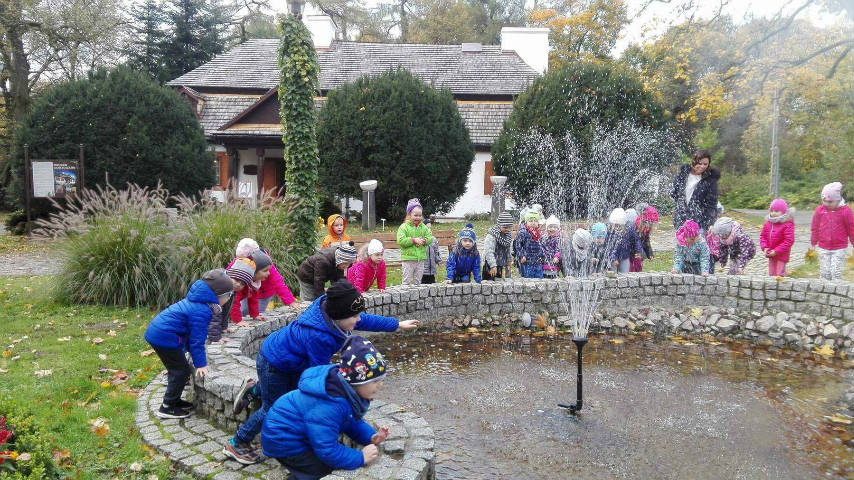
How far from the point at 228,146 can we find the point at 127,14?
13.3m

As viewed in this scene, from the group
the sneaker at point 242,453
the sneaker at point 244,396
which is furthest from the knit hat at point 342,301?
the sneaker at point 242,453

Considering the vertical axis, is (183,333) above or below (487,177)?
below

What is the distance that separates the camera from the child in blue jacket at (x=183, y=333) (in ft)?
15.8

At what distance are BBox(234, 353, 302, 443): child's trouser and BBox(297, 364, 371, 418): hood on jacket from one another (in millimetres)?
665

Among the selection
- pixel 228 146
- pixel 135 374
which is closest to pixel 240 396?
pixel 135 374

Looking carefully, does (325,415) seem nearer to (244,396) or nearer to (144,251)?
(244,396)

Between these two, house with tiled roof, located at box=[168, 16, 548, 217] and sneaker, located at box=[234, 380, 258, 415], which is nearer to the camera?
sneaker, located at box=[234, 380, 258, 415]

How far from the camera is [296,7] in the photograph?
1033cm

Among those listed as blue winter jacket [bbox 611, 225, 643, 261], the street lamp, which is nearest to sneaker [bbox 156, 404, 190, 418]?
blue winter jacket [bbox 611, 225, 643, 261]

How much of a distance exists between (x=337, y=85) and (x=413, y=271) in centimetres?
1801

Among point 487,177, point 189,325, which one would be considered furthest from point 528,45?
point 189,325

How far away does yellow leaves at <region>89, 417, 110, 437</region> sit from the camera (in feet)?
15.5

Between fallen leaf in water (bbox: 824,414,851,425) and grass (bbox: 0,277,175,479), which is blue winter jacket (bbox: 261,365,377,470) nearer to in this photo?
grass (bbox: 0,277,175,479)

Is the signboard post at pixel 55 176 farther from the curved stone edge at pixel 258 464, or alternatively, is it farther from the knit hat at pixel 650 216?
the knit hat at pixel 650 216
